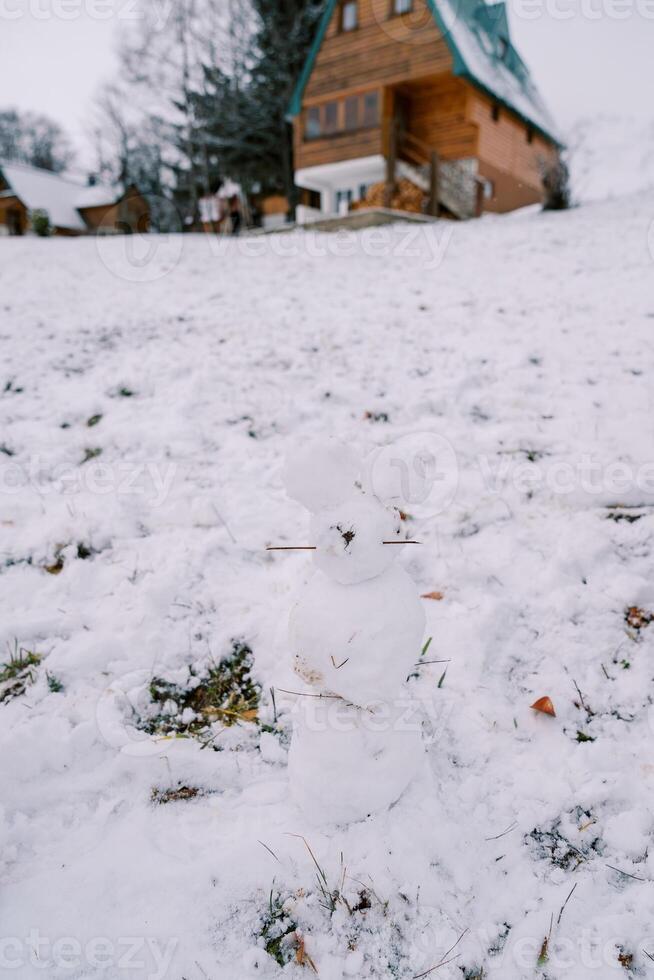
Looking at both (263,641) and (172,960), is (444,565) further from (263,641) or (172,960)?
(172,960)

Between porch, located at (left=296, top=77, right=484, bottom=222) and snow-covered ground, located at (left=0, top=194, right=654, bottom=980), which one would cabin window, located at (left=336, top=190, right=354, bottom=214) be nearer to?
porch, located at (left=296, top=77, right=484, bottom=222)

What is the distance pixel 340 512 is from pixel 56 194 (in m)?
38.3

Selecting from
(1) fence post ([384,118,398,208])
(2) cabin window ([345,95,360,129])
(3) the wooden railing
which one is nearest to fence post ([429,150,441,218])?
(3) the wooden railing

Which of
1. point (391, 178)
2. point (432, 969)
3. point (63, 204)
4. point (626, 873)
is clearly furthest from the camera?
point (63, 204)

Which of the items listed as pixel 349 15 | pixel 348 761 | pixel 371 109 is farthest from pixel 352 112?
pixel 348 761

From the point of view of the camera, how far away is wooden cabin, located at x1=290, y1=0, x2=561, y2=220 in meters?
14.4

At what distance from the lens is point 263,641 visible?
1965 mm

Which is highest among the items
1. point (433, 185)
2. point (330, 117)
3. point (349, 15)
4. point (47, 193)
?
point (349, 15)

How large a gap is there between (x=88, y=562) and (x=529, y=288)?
522 centimetres

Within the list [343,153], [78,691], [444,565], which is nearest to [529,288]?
[444,565]

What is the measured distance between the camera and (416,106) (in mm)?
16109

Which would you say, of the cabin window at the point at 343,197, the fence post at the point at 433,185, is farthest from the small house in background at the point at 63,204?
the fence post at the point at 433,185

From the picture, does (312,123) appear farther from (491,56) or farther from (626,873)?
(626,873)

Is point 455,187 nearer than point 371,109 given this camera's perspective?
Yes
